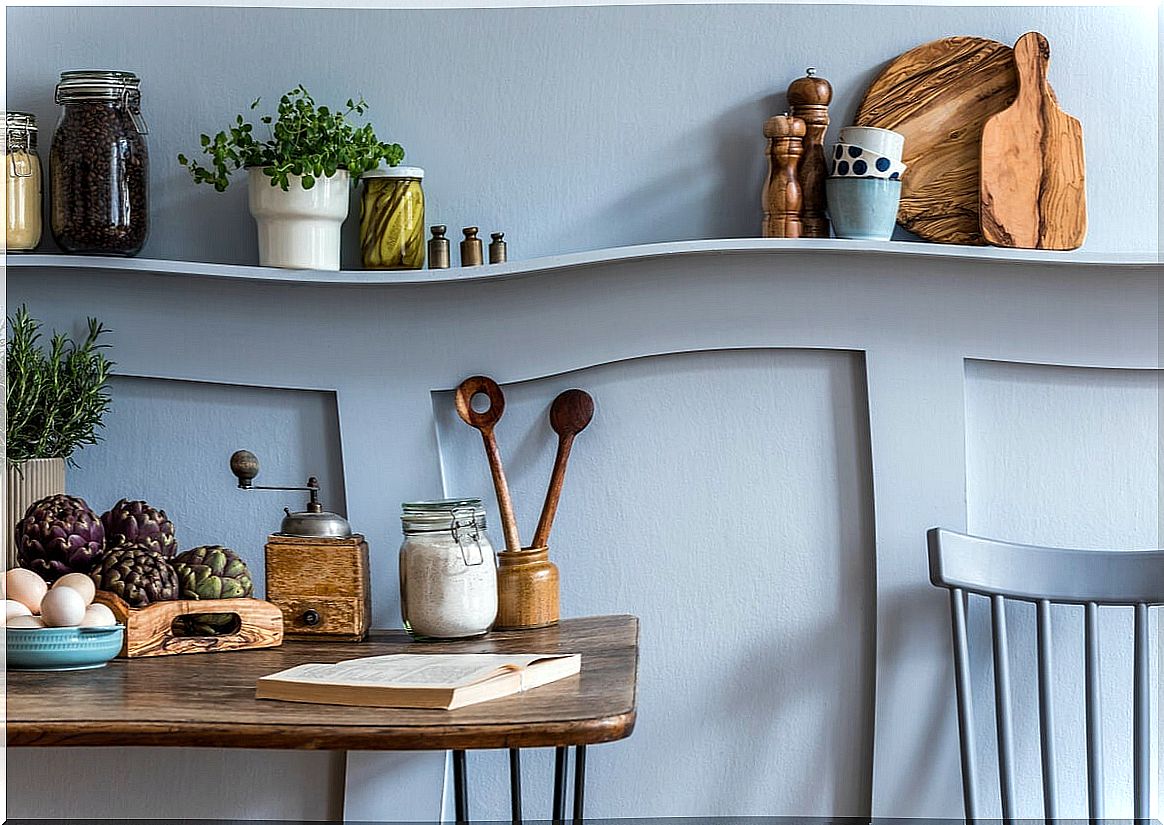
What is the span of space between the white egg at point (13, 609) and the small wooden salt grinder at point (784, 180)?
3.13 feet

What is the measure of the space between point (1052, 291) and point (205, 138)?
3.54 feet

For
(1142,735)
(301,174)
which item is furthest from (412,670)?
(1142,735)

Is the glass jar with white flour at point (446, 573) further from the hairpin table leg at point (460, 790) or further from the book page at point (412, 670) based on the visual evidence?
the hairpin table leg at point (460, 790)

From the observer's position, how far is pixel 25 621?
1261 millimetres

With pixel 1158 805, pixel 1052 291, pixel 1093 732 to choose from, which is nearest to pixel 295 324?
pixel 1052 291

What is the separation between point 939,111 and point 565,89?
482 mm

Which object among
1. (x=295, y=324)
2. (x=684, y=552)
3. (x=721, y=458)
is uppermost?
(x=295, y=324)

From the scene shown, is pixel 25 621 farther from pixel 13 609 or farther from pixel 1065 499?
pixel 1065 499

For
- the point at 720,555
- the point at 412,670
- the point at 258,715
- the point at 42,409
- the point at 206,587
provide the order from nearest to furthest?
1. the point at 258,715
2. the point at 412,670
3. the point at 206,587
4. the point at 42,409
5. the point at 720,555

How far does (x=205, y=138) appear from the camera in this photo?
151 cm

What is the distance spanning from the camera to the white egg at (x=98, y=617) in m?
1.27

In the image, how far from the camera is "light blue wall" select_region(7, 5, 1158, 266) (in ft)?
5.15

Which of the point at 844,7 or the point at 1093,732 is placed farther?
the point at 844,7

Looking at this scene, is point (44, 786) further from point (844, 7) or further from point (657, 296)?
point (844, 7)
